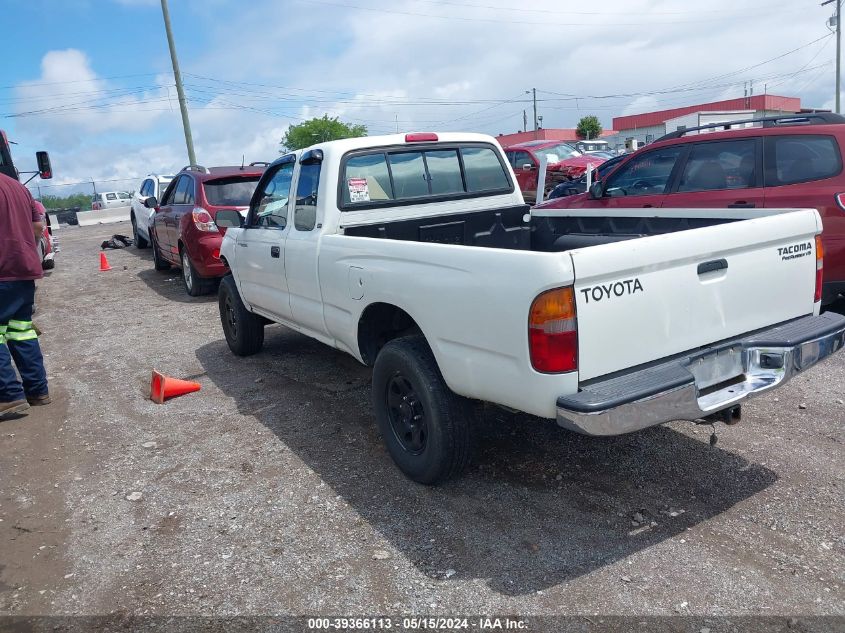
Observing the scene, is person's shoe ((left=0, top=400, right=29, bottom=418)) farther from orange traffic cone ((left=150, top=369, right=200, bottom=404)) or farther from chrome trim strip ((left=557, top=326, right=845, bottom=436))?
chrome trim strip ((left=557, top=326, right=845, bottom=436))

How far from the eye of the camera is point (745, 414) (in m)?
4.51

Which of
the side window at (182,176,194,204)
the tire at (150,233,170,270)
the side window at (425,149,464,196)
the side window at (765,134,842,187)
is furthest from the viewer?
the tire at (150,233,170,270)

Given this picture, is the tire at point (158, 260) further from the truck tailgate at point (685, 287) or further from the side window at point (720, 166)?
the truck tailgate at point (685, 287)

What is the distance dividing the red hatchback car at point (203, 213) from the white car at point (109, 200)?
32.8 m

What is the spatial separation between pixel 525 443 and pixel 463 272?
1597 mm

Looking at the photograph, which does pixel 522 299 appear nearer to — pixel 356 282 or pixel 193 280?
pixel 356 282

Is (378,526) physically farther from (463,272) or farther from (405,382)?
(463,272)

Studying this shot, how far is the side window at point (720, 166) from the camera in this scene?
618 centimetres

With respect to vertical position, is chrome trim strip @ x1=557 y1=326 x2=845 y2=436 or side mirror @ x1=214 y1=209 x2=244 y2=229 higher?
side mirror @ x1=214 y1=209 x2=244 y2=229

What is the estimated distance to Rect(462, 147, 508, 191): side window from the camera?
17.1 ft

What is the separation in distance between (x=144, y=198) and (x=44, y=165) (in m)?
2.58

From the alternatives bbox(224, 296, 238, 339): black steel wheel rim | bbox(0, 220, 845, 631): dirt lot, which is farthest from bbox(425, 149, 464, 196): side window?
bbox(224, 296, 238, 339): black steel wheel rim

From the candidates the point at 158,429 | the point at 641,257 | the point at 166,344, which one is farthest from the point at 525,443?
the point at 166,344

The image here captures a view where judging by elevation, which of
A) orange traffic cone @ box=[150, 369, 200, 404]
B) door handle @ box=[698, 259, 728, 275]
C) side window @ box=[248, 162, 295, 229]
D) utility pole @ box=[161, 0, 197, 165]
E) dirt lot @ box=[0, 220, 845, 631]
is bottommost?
dirt lot @ box=[0, 220, 845, 631]
